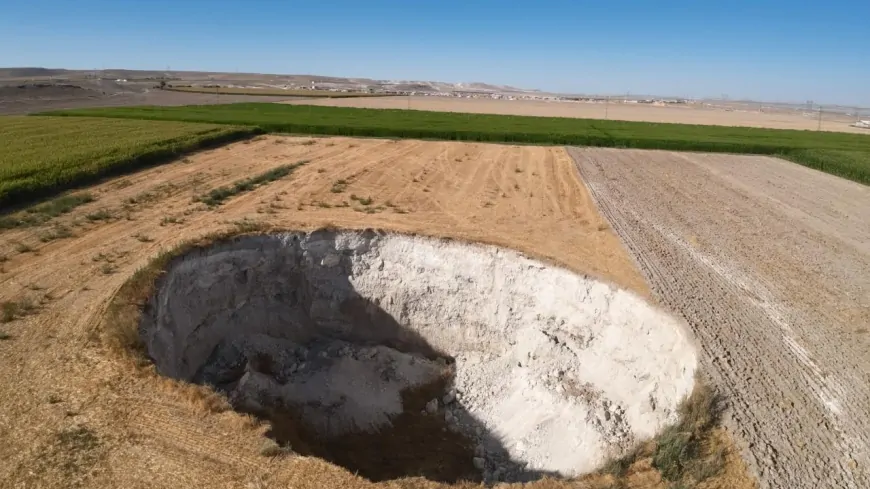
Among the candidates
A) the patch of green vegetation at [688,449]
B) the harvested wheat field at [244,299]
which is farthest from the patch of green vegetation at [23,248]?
the patch of green vegetation at [688,449]

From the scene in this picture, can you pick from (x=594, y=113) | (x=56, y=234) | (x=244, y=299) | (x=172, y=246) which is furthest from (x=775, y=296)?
(x=594, y=113)

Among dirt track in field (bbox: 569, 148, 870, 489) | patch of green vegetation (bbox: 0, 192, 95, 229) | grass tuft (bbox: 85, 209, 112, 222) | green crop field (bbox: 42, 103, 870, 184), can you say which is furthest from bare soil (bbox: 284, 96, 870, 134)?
grass tuft (bbox: 85, 209, 112, 222)

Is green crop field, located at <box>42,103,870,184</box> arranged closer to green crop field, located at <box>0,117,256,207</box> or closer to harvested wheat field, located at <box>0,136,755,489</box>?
green crop field, located at <box>0,117,256,207</box>

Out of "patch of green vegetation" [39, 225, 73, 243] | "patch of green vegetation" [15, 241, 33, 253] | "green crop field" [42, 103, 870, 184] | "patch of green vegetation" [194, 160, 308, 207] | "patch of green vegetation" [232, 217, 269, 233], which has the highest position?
"green crop field" [42, 103, 870, 184]

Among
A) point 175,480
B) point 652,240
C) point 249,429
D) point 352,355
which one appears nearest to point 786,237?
point 652,240

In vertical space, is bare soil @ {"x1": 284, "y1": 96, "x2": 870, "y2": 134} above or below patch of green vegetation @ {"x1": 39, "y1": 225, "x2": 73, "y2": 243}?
above

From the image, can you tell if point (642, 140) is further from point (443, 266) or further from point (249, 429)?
point (249, 429)
